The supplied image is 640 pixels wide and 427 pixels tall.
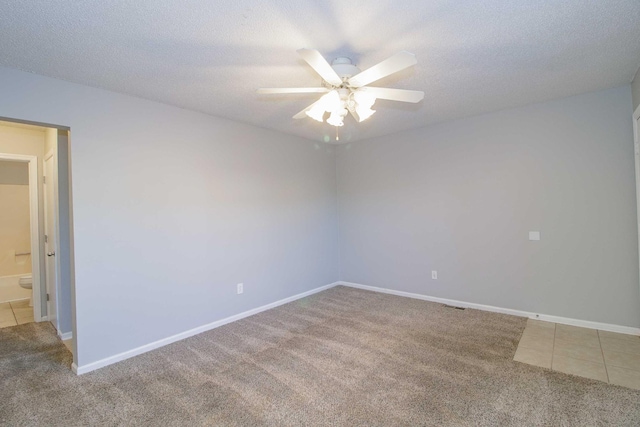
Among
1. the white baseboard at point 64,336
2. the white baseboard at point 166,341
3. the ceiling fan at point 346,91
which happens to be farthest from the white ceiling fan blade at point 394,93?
the white baseboard at point 64,336

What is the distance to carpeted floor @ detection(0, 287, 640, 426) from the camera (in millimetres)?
1915

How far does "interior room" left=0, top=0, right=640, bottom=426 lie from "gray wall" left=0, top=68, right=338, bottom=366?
0.06 ft

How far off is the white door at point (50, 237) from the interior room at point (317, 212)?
0.06 m

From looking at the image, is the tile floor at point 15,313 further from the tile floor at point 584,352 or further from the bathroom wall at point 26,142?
the tile floor at point 584,352

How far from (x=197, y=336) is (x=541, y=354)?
325 cm

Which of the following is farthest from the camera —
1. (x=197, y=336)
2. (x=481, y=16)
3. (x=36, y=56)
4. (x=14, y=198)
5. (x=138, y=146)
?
(x=14, y=198)

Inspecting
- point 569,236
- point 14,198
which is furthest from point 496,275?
point 14,198

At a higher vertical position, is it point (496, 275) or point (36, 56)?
point (36, 56)

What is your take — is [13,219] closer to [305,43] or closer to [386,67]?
[305,43]

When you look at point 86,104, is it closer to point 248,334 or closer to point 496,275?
point 248,334

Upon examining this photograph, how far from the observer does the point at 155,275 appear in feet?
9.76

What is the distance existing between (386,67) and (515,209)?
108 inches

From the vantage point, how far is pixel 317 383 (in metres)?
2.28

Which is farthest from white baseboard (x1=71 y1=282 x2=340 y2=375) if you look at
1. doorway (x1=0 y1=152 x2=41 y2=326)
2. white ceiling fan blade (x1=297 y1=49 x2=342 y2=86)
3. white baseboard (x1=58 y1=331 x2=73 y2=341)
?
doorway (x1=0 y1=152 x2=41 y2=326)
